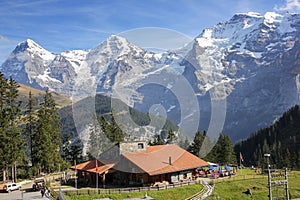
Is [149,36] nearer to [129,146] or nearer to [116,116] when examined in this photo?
[129,146]

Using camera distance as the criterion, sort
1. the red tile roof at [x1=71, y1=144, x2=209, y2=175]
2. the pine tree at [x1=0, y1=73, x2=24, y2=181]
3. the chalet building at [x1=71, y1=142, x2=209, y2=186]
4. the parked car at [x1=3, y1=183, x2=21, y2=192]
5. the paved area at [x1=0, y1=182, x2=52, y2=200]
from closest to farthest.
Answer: the paved area at [x1=0, y1=182, x2=52, y2=200] < the parked car at [x1=3, y1=183, x2=21, y2=192] < the red tile roof at [x1=71, y1=144, x2=209, y2=175] < the chalet building at [x1=71, y1=142, x2=209, y2=186] < the pine tree at [x1=0, y1=73, x2=24, y2=181]

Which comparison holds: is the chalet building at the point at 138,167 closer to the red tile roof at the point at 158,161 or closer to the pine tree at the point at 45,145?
the red tile roof at the point at 158,161

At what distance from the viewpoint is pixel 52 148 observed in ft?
208

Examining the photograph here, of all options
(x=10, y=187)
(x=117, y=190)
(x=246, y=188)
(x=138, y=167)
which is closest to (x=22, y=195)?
(x=10, y=187)

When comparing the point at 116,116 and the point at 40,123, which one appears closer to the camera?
the point at 40,123

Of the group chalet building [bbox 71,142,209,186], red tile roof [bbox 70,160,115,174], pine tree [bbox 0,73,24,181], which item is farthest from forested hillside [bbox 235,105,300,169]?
pine tree [bbox 0,73,24,181]

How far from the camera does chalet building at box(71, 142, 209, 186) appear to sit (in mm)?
45188

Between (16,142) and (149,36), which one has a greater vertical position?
(149,36)

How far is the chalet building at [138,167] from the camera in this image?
45.2 m

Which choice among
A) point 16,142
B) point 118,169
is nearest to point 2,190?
Answer: point 16,142

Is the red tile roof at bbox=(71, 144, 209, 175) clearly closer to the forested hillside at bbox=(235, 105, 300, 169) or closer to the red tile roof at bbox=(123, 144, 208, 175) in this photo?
the red tile roof at bbox=(123, 144, 208, 175)

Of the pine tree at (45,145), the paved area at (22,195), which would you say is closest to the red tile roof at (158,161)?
the paved area at (22,195)

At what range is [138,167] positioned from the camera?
4447 centimetres

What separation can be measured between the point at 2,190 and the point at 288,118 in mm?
163566
